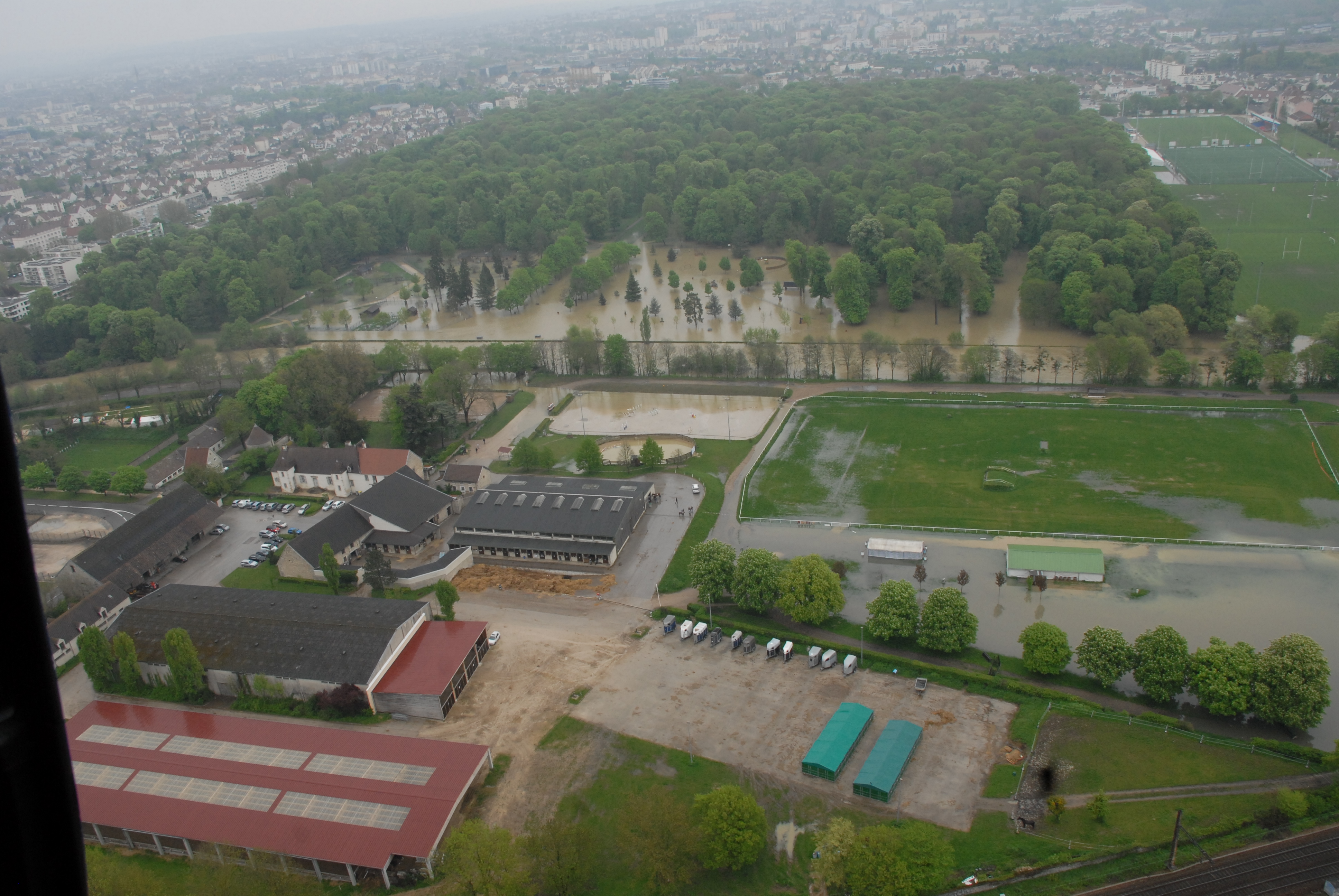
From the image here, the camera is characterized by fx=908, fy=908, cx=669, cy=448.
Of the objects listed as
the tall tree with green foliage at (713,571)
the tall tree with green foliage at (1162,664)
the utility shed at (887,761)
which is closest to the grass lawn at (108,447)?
the tall tree with green foliage at (713,571)

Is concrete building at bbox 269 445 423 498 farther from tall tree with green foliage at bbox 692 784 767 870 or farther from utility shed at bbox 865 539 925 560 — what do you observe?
tall tree with green foliage at bbox 692 784 767 870

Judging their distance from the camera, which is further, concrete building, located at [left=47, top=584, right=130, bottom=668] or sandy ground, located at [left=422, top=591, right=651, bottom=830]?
concrete building, located at [left=47, top=584, right=130, bottom=668]

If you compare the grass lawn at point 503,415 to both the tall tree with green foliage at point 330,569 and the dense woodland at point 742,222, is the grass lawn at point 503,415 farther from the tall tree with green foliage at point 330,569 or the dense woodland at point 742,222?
the tall tree with green foliage at point 330,569

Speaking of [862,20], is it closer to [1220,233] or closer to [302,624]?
[1220,233]

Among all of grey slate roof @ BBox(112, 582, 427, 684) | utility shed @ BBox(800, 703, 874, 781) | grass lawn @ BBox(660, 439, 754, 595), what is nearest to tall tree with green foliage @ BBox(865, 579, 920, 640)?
utility shed @ BBox(800, 703, 874, 781)

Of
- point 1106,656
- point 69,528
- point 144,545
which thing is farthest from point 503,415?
point 1106,656

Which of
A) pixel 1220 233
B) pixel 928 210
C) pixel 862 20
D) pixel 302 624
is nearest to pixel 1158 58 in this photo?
pixel 1220 233
